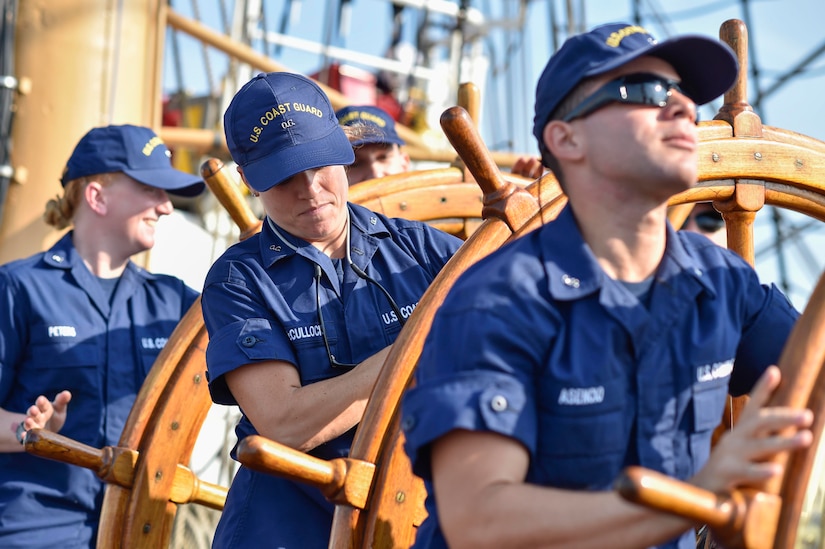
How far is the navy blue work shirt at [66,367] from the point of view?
103 inches

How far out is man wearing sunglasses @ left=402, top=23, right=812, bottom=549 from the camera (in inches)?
46.9

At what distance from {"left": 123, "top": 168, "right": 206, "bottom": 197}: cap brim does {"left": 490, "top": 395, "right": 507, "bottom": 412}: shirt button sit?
5.99 feet

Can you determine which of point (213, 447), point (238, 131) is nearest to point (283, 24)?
point (213, 447)

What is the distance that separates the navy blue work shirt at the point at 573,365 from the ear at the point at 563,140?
76 millimetres

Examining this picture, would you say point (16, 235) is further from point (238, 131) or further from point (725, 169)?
point (725, 169)

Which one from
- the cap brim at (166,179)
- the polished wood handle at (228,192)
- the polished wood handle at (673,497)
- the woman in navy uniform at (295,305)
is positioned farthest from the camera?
the cap brim at (166,179)

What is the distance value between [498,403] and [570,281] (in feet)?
0.55

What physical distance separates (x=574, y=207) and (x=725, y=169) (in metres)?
0.70

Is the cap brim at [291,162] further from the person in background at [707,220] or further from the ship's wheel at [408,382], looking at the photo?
the person in background at [707,220]

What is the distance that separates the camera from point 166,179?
2895 mm

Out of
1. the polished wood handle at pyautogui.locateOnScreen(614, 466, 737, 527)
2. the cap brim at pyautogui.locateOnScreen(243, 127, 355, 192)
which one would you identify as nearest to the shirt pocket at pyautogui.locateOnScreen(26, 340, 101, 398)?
the cap brim at pyautogui.locateOnScreen(243, 127, 355, 192)

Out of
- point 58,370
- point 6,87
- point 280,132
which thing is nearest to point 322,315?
point 280,132

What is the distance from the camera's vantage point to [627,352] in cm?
127

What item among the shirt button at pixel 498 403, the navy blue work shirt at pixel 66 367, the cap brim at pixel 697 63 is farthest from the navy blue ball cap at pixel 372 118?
the shirt button at pixel 498 403
